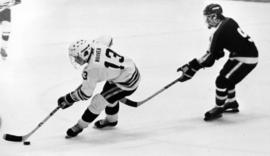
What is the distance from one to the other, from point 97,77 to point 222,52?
38.4 inches

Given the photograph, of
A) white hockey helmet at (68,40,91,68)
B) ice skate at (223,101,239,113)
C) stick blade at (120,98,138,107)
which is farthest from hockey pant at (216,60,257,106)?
white hockey helmet at (68,40,91,68)

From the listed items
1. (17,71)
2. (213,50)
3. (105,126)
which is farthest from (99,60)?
(17,71)

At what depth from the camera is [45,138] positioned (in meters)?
3.94

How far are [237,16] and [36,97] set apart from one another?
13.5 ft

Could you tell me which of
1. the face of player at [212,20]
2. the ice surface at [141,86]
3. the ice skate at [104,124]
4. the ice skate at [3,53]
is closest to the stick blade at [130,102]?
the ice surface at [141,86]

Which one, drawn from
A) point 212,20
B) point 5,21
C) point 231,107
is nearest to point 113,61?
point 212,20

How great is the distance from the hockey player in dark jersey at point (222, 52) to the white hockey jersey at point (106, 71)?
546 millimetres

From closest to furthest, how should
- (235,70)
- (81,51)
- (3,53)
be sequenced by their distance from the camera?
1. (81,51)
2. (235,70)
3. (3,53)

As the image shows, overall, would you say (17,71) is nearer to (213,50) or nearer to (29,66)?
(29,66)

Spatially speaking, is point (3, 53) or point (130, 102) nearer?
point (130, 102)

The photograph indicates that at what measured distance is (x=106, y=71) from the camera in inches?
151

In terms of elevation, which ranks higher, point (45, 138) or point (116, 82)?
point (116, 82)

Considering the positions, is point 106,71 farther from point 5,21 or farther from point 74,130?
point 5,21

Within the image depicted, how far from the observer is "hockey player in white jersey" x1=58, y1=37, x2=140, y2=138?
3816mm
